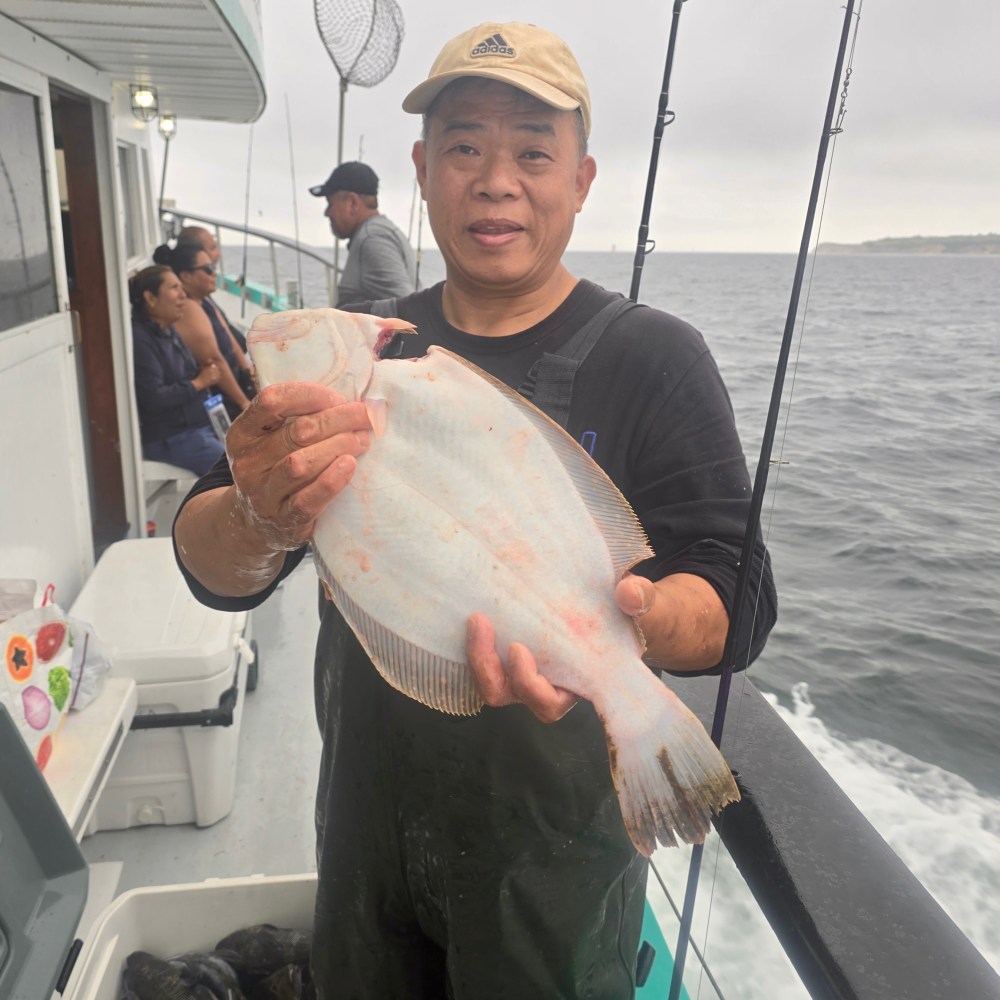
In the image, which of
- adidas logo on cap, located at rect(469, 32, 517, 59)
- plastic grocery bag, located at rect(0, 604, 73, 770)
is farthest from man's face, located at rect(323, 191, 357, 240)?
adidas logo on cap, located at rect(469, 32, 517, 59)

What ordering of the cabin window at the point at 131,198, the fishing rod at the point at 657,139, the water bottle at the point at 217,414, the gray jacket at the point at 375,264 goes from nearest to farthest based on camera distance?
the fishing rod at the point at 657,139
the gray jacket at the point at 375,264
the water bottle at the point at 217,414
the cabin window at the point at 131,198

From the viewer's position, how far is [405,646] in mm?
1396

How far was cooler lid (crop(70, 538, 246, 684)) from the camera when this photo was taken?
10.3 feet

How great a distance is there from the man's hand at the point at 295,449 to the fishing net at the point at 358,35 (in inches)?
216

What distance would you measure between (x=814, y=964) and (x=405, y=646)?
0.94m

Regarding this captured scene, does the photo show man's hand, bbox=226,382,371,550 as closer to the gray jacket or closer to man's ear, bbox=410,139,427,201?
man's ear, bbox=410,139,427,201

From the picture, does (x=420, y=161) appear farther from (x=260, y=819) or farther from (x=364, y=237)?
(x=364, y=237)

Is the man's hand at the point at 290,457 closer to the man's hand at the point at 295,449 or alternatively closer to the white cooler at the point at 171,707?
the man's hand at the point at 295,449

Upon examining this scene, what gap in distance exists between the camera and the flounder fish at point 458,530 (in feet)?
4.25

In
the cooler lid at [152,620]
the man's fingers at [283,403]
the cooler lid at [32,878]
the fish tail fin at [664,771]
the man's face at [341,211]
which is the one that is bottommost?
the cooler lid at [152,620]

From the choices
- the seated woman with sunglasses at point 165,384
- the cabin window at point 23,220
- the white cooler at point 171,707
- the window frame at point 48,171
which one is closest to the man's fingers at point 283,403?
the white cooler at point 171,707

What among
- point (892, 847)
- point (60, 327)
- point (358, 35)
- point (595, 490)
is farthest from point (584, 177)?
point (358, 35)

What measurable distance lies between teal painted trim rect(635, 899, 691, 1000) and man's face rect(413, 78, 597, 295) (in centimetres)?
183

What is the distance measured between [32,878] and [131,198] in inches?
310
